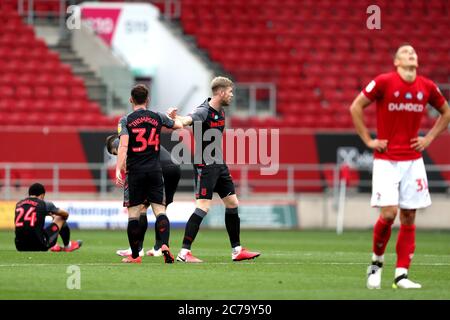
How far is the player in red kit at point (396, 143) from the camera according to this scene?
11.5 metres

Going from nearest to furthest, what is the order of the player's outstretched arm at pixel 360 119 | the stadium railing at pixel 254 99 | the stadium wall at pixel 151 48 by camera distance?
the player's outstretched arm at pixel 360 119 < the stadium railing at pixel 254 99 < the stadium wall at pixel 151 48

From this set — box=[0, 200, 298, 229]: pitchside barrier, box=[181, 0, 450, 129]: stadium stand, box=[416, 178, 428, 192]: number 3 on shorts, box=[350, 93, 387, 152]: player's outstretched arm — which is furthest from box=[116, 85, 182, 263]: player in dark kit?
box=[181, 0, 450, 129]: stadium stand

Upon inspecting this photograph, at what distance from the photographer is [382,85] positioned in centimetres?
1147

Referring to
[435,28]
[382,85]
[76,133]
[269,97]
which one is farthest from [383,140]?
[435,28]

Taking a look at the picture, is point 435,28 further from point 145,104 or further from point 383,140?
point 383,140

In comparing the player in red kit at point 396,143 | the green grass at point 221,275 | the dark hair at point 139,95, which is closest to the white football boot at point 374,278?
the player in red kit at point 396,143

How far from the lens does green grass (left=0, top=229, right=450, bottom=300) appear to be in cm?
1105

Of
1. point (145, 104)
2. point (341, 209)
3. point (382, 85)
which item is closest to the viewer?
point (382, 85)

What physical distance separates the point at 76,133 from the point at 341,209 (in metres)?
6.62

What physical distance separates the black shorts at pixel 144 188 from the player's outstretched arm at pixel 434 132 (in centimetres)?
412

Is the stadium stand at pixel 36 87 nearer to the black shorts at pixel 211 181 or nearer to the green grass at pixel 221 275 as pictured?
the green grass at pixel 221 275

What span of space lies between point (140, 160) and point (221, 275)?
7.70 ft

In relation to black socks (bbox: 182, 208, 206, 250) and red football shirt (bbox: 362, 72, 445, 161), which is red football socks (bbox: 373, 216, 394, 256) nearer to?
red football shirt (bbox: 362, 72, 445, 161)

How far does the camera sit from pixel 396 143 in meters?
11.5
